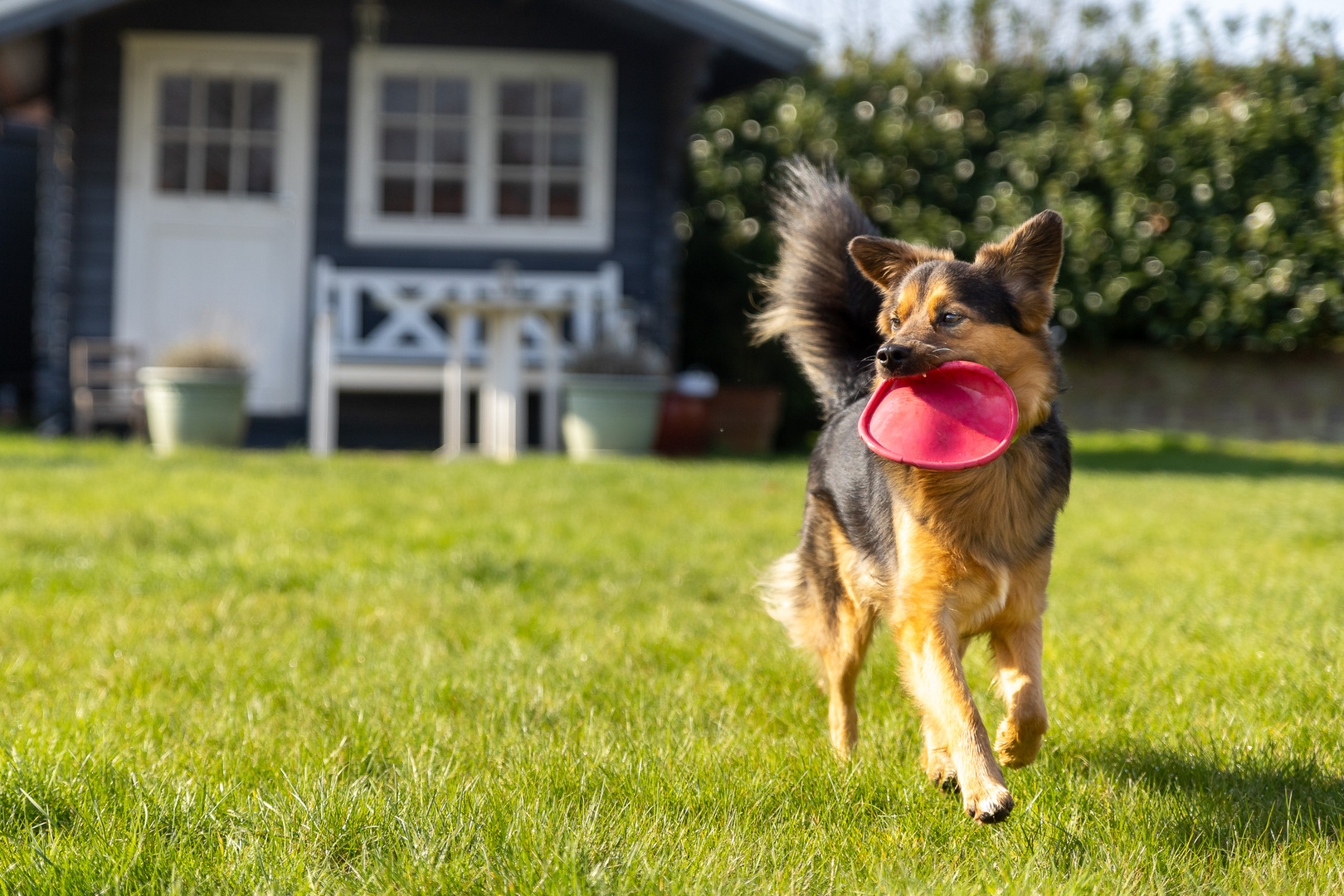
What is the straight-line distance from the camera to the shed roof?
29.1 ft

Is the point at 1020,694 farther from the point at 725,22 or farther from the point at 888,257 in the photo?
the point at 725,22

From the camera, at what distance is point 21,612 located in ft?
11.8

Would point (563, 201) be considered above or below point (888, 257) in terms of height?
above

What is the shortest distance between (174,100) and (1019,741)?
9.86 metres

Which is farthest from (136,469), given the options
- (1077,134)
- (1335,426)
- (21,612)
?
(1335,426)

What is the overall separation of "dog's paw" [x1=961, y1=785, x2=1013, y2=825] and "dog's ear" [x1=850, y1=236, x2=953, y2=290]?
3.61 feet

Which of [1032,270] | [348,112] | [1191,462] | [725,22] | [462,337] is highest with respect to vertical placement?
[725,22]

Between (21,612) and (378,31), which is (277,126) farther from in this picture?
(21,612)

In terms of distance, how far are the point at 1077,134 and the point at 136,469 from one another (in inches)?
367

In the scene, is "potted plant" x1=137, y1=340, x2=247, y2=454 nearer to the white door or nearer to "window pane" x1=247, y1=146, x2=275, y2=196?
the white door

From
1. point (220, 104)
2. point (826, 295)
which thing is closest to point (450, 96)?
point (220, 104)

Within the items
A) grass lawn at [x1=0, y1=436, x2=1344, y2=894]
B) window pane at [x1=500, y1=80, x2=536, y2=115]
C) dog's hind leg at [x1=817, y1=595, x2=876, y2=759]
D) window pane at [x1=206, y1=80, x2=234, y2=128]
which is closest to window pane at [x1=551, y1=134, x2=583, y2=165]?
window pane at [x1=500, y1=80, x2=536, y2=115]

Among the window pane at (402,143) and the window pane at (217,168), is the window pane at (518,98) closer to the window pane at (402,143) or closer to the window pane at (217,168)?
the window pane at (402,143)

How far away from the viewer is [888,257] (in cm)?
261
